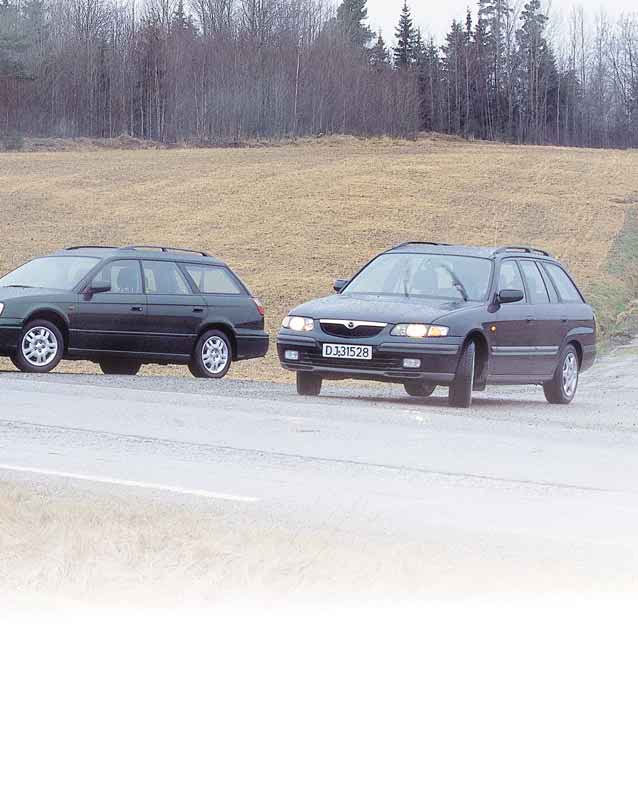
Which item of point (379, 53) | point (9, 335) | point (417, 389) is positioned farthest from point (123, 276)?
point (379, 53)

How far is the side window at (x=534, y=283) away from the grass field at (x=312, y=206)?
7.29 meters

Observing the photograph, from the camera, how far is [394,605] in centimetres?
657

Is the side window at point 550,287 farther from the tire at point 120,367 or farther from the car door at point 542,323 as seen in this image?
the tire at point 120,367

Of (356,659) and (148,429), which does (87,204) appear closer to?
(148,429)

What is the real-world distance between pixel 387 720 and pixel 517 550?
2.82 meters

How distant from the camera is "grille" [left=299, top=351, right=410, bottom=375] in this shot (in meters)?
15.1

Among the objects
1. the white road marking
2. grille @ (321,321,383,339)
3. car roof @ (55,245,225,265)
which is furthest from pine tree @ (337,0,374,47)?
the white road marking

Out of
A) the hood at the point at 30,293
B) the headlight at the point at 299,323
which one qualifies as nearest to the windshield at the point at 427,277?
the headlight at the point at 299,323

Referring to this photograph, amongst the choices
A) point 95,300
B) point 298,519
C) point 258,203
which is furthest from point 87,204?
point 298,519

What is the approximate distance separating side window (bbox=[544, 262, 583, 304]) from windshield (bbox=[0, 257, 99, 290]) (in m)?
5.68

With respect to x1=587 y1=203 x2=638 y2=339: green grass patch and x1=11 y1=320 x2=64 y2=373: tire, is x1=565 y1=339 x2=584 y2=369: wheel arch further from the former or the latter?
x1=587 y1=203 x2=638 y2=339: green grass patch

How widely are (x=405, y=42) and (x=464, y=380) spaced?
131193 millimetres

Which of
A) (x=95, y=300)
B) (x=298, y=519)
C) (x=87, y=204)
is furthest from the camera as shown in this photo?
(x=87, y=204)

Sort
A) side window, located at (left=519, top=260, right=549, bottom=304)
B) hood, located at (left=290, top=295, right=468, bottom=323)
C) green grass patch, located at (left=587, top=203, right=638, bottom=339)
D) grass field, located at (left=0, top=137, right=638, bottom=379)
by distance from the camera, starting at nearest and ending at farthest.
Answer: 1. hood, located at (left=290, top=295, right=468, bottom=323)
2. side window, located at (left=519, top=260, right=549, bottom=304)
3. green grass patch, located at (left=587, top=203, right=638, bottom=339)
4. grass field, located at (left=0, top=137, right=638, bottom=379)
